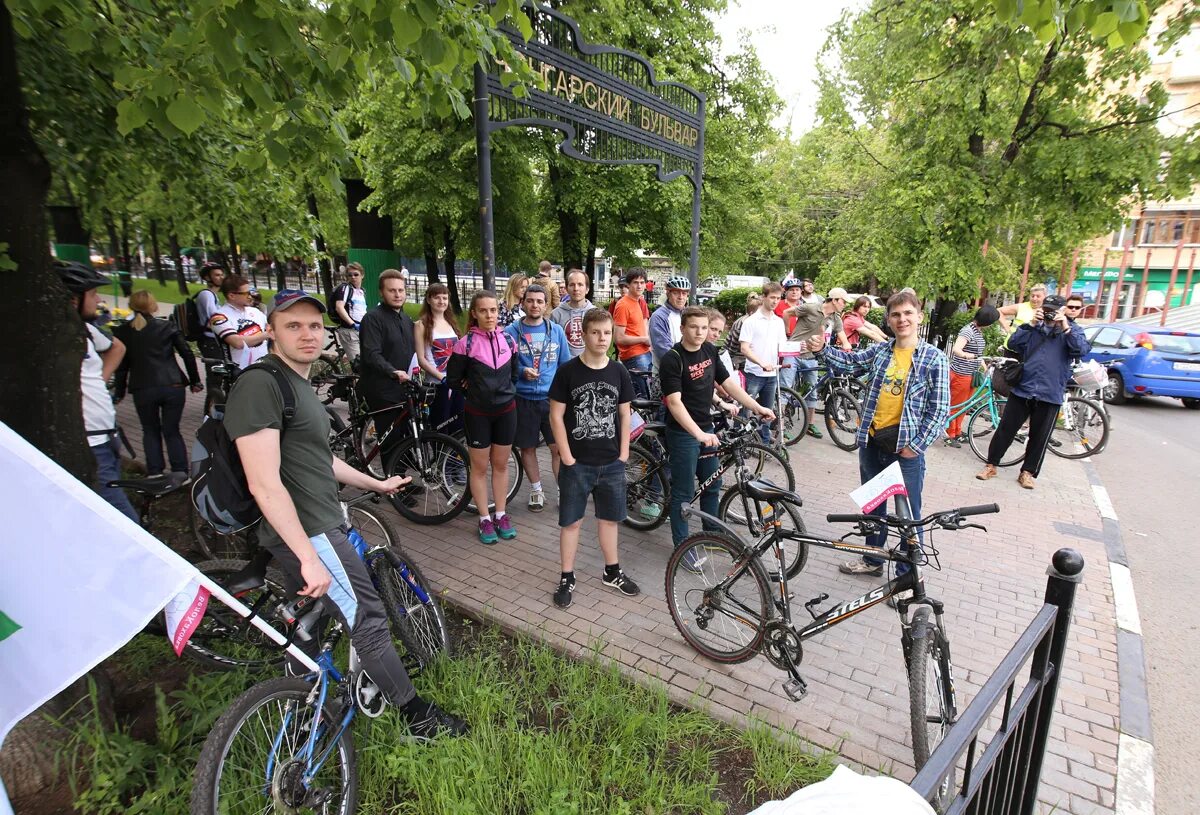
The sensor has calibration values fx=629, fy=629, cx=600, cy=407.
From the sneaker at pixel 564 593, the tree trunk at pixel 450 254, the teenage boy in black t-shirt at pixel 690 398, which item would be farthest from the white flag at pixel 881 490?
the tree trunk at pixel 450 254

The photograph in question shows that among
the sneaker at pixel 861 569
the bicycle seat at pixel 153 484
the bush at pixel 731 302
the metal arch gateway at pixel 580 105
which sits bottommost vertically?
the sneaker at pixel 861 569

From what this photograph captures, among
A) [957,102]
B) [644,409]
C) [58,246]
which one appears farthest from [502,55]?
[58,246]

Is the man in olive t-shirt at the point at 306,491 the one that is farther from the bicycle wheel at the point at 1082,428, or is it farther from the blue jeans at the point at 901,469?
the bicycle wheel at the point at 1082,428

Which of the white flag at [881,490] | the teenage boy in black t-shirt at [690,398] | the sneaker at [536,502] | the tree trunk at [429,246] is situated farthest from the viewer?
the tree trunk at [429,246]

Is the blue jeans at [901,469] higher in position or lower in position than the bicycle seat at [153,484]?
lower

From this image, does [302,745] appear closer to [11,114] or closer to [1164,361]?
[11,114]

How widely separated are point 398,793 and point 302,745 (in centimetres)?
51

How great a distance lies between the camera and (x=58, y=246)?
16.2 meters

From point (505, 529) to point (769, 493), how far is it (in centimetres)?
243

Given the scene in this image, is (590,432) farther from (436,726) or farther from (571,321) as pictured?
(571,321)

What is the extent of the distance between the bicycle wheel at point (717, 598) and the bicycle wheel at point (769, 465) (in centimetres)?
149

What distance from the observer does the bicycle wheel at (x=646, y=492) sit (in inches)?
212

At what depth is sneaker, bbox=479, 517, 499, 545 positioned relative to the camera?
16.6 feet

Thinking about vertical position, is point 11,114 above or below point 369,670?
above
